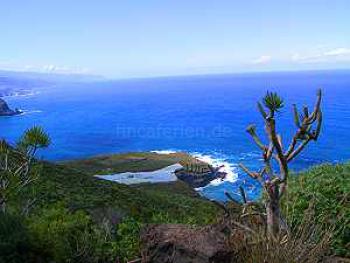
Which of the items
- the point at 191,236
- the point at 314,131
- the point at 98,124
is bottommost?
the point at 98,124

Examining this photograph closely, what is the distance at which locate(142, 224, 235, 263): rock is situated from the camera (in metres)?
4.91

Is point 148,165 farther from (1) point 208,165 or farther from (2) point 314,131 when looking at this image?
(2) point 314,131

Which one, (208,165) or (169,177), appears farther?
(208,165)

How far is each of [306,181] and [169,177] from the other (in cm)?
5297

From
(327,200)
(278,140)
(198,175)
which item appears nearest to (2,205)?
(278,140)

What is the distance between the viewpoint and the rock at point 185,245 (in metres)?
4.91

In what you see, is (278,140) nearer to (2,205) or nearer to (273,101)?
(273,101)

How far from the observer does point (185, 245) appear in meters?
5.03

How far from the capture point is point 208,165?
71688 millimetres

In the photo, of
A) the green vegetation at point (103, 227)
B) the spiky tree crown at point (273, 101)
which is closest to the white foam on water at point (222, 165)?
the green vegetation at point (103, 227)

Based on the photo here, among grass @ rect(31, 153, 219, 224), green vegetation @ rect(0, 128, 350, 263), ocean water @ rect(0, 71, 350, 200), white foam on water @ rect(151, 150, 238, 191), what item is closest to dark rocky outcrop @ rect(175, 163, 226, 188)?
white foam on water @ rect(151, 150, 238, 191)

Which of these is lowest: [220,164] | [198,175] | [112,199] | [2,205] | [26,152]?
[220,164]

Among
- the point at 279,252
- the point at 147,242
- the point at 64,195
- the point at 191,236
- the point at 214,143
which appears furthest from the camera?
the point at 214,143

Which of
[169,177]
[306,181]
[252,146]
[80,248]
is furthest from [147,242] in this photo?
[252,146]
